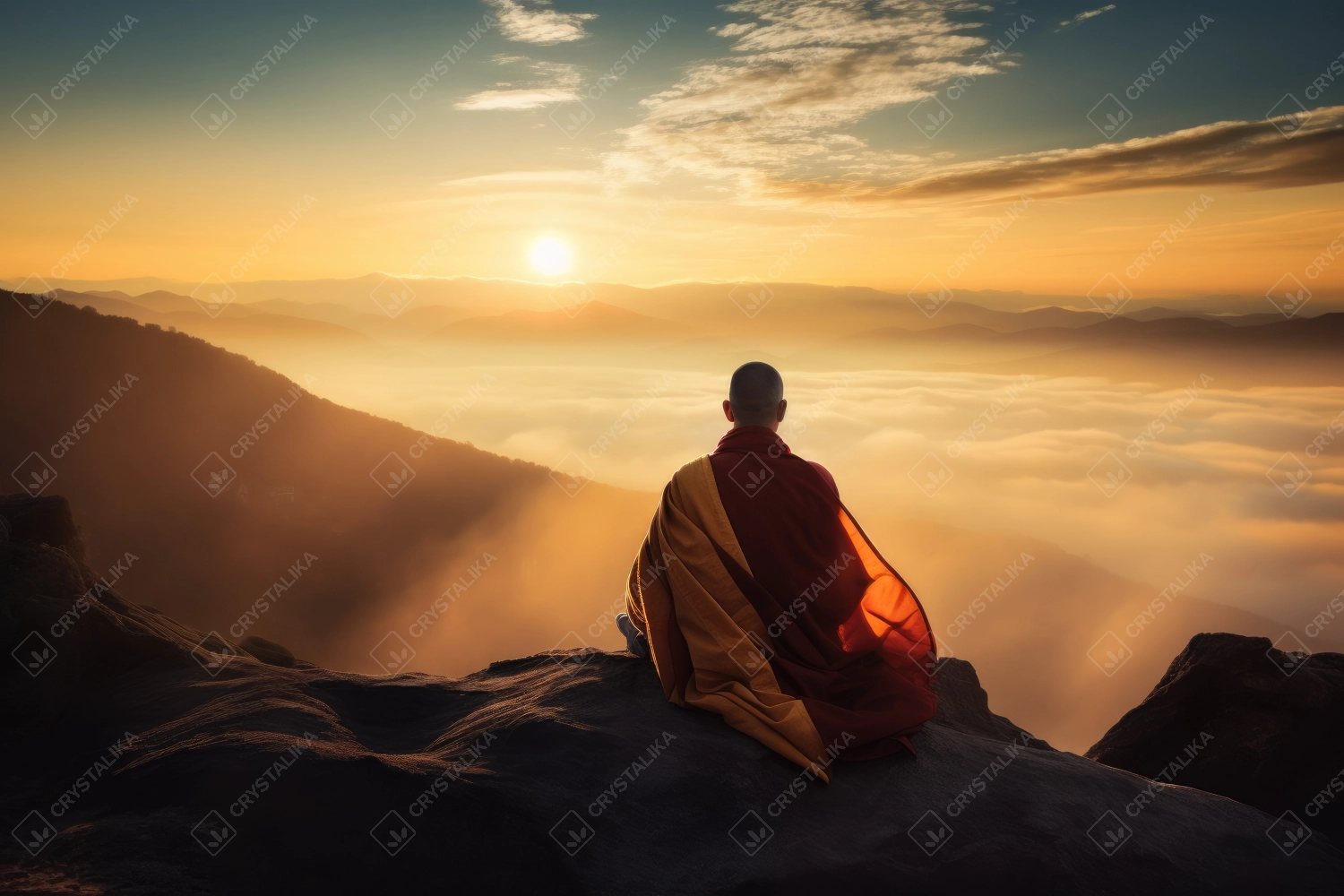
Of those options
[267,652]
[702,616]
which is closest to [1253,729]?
[702,616]

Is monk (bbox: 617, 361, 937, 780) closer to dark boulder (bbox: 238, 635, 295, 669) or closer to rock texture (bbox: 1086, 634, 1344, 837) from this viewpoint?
rock texture (bbox: 1086, 634, 1344, 837)

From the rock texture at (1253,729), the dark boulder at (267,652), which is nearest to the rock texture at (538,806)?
the rock texture at (1253,729)

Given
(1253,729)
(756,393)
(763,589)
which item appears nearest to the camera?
(763,589)

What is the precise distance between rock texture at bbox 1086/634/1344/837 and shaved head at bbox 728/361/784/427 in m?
5.93

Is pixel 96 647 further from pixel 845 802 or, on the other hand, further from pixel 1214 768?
pixel 1214 768

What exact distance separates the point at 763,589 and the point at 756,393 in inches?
49.4

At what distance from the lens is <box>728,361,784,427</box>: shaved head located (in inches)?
184

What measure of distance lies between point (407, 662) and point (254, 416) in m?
11.2

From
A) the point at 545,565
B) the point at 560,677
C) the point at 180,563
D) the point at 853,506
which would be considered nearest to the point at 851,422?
the point at 853,506

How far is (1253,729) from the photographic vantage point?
696 centimetres

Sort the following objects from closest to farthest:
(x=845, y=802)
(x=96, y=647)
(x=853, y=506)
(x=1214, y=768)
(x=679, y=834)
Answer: (x=679, y=834) → (x=845, y=802) → (x=96, y=647) → (x=1214, y=768) → (x=853, y=506)

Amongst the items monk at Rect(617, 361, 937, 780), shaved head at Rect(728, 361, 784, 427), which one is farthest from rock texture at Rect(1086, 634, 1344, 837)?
shaved head at Rect(728, 361, 784, 427)

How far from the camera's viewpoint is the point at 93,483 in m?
22.2

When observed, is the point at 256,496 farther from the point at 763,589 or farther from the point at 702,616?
the point at 763,589
